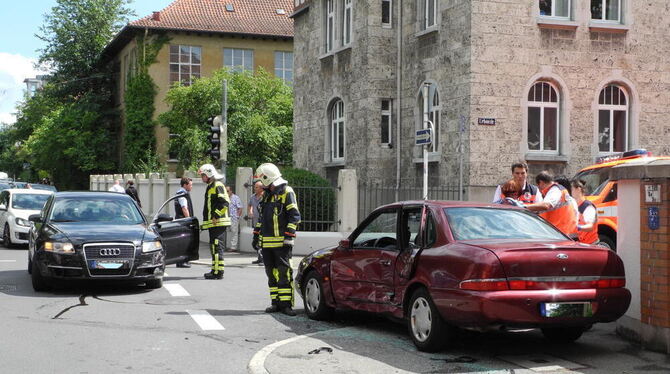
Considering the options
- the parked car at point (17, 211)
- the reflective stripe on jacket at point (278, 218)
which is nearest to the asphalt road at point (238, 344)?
the reflective stripe on jacket at point (278, 218)

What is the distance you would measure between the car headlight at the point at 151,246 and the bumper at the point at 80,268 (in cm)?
7

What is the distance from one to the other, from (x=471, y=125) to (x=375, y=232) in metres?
11.9

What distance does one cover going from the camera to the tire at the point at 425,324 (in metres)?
7.79

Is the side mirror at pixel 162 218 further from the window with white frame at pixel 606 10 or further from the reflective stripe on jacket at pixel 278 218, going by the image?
the window with white frame at pixel 606 10

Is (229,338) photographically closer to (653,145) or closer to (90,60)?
(653,145)

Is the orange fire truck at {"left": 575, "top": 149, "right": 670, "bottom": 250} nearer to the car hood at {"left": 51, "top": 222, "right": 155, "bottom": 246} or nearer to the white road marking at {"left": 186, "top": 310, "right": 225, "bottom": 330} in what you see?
the white road marking at {"left": 186, "top": 310, "right": 225, "bottom": 330}

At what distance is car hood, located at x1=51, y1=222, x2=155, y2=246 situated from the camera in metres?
12.1

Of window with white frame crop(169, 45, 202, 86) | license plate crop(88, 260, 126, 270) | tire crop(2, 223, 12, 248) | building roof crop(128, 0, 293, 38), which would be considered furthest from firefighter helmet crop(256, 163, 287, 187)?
window with white frame crop(169, 45, 202, 86)

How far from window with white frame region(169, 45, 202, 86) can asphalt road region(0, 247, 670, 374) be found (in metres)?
36.5

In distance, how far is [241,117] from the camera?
37312mm

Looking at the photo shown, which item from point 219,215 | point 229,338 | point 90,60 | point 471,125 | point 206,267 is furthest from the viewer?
point 90,60

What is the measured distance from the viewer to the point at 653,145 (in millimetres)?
22203

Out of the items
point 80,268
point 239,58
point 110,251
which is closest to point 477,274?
point 110,251

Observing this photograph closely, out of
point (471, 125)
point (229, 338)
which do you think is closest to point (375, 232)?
point (229, 338)
